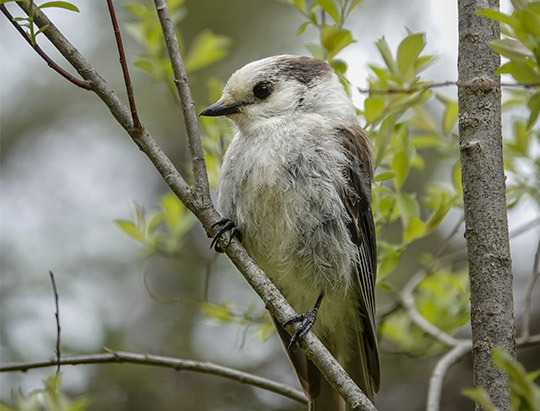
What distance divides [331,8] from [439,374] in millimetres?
1587

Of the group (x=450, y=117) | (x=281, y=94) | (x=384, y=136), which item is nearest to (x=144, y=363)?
(x=384, y=136)

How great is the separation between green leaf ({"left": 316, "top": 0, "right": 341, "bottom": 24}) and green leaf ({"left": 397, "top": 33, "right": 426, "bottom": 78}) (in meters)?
0.29

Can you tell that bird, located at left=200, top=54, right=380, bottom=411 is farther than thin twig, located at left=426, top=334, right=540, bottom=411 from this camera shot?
Yes

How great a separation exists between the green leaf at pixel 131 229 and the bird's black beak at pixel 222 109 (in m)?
0.68

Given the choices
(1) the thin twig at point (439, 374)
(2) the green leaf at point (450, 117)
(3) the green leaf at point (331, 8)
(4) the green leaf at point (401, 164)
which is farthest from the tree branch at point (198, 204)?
(2) the green leaf at point (450, 117)

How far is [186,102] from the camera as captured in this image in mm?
2607

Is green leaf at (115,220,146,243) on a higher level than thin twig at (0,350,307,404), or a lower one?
higher

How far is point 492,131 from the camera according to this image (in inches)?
98.0

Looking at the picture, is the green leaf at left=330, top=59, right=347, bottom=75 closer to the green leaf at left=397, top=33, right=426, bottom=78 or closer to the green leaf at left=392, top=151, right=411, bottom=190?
the green leaf at left=397, top=33, right=426, bottom=78

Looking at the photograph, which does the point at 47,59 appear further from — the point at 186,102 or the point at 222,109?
the point at 222,109

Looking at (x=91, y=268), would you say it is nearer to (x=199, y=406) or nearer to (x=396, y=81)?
(x=199, y=406)

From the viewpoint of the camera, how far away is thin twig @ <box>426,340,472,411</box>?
2777 millimetres

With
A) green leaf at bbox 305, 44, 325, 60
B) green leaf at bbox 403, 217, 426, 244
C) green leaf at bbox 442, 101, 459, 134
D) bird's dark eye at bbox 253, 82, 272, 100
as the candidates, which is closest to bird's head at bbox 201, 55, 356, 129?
bird's dark eye at bbox 253, 82, 272, 100

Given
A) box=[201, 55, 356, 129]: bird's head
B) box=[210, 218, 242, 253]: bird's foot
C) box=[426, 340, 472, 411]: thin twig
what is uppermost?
box=[201, 55, 356, 129]: bird's head
